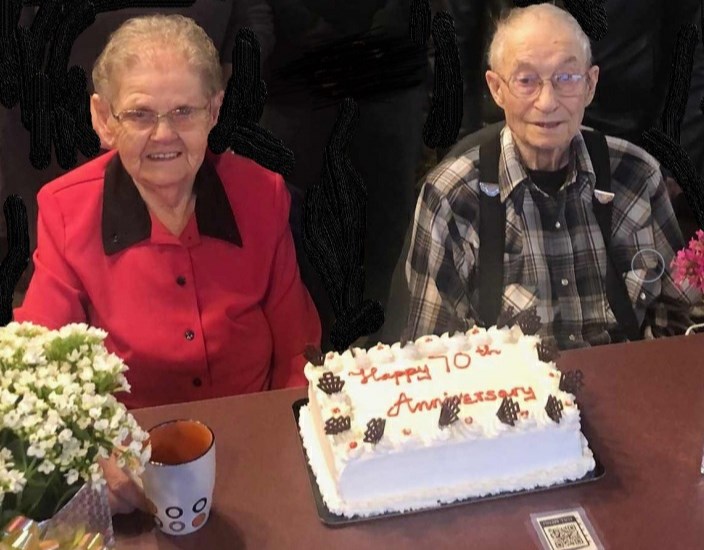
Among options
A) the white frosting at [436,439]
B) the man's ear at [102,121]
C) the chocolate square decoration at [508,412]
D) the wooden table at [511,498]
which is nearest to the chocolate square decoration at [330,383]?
the white frosting at [436,439]

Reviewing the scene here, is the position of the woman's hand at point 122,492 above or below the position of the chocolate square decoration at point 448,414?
below

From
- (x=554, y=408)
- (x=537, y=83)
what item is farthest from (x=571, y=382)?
(x=537, y=83)

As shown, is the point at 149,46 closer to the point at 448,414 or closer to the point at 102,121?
the point at 102,121

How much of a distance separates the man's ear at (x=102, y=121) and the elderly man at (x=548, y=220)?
2.11 ft

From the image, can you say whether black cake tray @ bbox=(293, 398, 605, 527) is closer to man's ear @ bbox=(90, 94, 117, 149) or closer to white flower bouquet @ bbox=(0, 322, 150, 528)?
white flower bouquet @ bbox=(0, 322, 150, 528)

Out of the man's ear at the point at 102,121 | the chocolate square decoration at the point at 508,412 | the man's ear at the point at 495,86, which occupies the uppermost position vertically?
the man's ear at the point at 495,86

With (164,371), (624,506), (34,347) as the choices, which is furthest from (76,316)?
(624,506)

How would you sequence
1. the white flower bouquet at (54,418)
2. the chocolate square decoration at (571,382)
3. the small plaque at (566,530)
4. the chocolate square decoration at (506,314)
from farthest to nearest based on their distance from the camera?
the chocolate square decoration at (506,314) < the chocolate square decoration at (571,382) < the small plaque at (566,530) < the white flower bouquet at (54,418)

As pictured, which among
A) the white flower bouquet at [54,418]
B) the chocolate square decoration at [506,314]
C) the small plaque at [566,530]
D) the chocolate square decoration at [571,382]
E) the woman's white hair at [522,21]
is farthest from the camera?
the chocolate square decoration at [506,314]

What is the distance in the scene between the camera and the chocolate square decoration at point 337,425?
1.38 m

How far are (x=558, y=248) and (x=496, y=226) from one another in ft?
0.51

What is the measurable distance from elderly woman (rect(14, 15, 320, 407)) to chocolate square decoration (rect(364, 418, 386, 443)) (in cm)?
56

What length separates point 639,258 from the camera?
6.66ft

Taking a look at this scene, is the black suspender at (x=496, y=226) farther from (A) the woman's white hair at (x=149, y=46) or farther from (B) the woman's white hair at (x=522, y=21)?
(A) the woman's white hair at (x=149, y=46)
